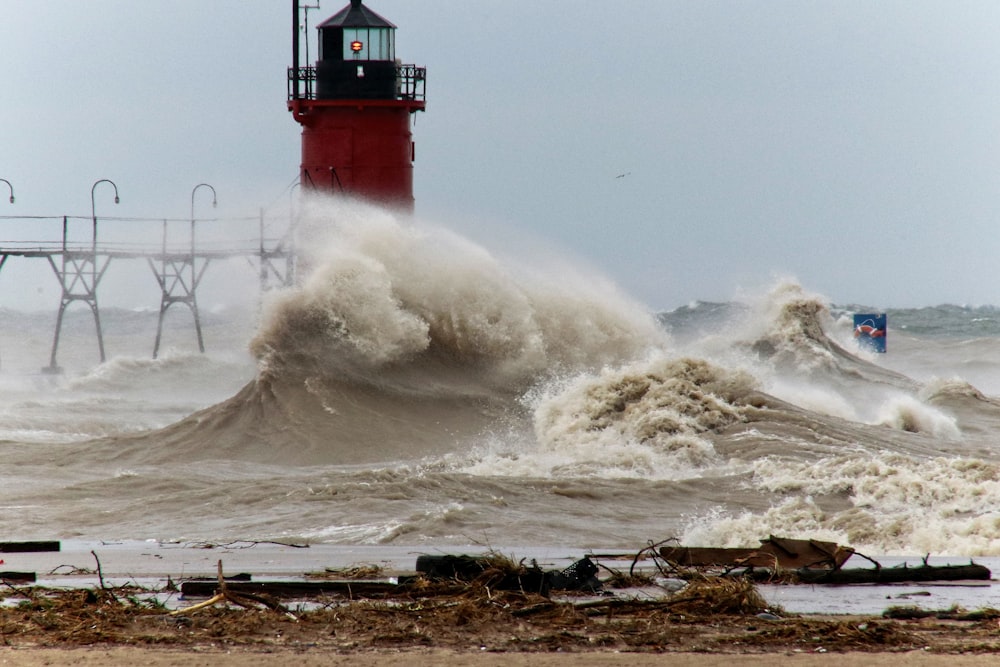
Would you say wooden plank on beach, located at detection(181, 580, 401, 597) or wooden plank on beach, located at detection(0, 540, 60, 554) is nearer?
wooden plank on beach, located at detection(181, 580, 401, 597)

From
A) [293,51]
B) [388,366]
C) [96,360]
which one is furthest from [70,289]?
[388,366]

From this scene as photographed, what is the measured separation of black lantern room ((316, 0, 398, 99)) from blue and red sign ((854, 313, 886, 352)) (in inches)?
627

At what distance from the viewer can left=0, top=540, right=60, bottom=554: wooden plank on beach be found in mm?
8367

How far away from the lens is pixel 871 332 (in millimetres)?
33562

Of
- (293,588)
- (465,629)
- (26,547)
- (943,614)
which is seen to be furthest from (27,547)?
(943,614)

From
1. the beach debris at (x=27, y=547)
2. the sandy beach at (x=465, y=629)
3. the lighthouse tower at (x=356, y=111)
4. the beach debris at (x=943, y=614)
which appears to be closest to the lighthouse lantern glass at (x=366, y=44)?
the lighthouse tower at (x=356, y=111)

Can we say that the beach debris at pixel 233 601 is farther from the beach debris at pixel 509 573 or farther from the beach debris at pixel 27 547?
the beach debris at pixel 27 547

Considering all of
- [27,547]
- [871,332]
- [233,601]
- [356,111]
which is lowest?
[27,547]

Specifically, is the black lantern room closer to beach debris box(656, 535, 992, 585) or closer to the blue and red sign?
beach debris box(656, 535, 992, 585)

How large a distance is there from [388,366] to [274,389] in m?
1.74

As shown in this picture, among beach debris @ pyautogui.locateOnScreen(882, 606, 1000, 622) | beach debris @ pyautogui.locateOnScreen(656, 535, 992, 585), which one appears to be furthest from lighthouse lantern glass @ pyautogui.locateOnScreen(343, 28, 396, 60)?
beach debris @ pyautogui.locateOnScreen(882, 606, 1000, 622)

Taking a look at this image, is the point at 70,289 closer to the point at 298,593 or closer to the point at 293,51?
the point at 293,51

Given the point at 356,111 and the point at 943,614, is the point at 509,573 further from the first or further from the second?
the point at 356,111

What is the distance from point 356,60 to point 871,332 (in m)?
17.1
